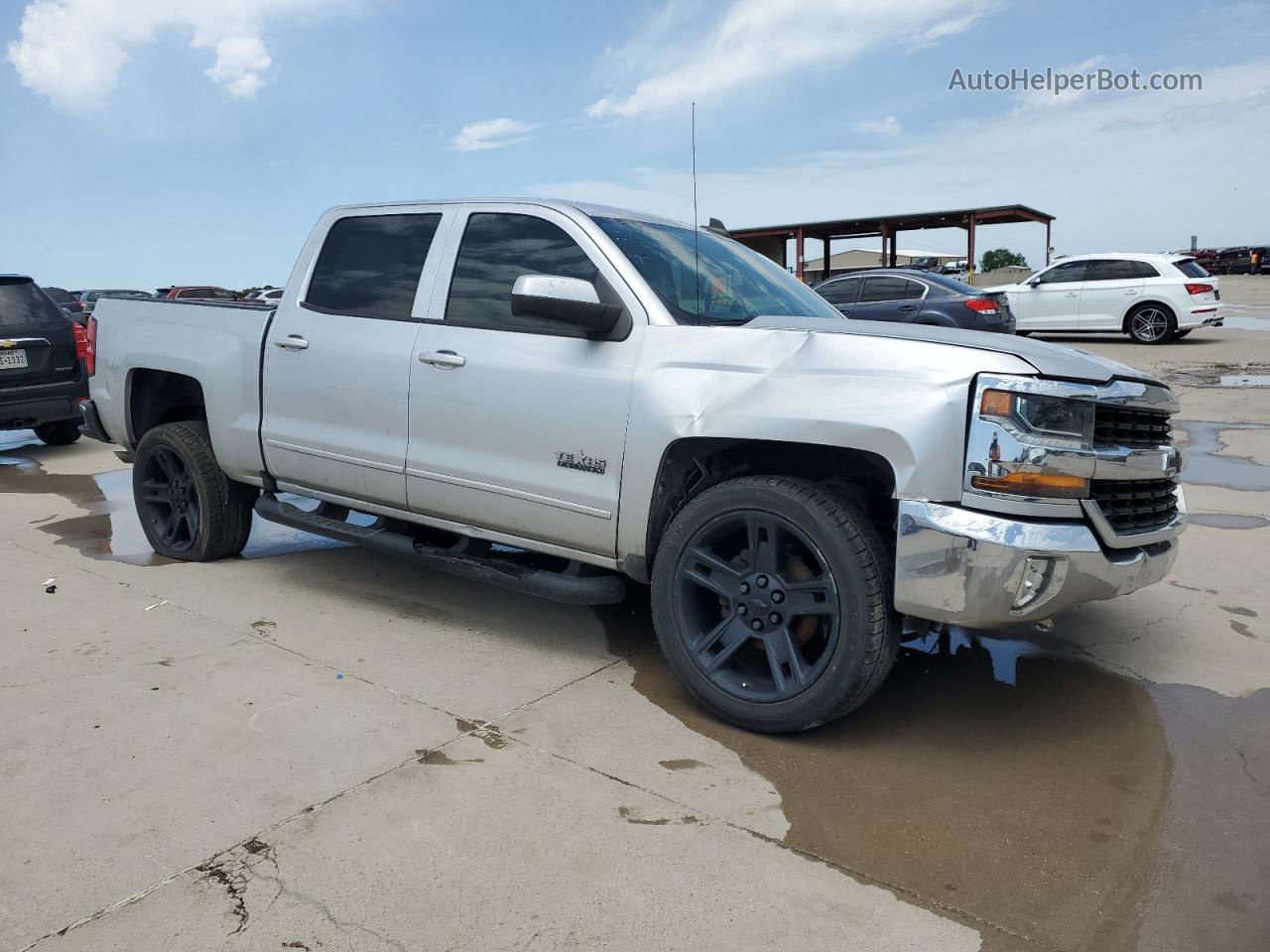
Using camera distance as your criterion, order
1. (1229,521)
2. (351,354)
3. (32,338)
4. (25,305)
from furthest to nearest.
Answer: (25,305) < (32,338) < (1229,521) < (351,354)

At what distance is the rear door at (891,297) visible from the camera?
14094 millimetres

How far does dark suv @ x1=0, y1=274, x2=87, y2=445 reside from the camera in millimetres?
9297

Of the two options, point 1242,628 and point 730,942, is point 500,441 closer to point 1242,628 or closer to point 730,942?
point 730,942

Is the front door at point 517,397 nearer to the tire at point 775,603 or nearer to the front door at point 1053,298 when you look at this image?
the tire at point 775,603

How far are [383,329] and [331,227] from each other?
85 cm

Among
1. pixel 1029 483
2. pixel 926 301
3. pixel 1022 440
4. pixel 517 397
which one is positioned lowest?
pixel 1029 483

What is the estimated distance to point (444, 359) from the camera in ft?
13.6

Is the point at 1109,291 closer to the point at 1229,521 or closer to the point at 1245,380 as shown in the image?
the point at 1245,380

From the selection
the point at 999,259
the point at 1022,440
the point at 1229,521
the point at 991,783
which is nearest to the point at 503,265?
the point at 1022,440

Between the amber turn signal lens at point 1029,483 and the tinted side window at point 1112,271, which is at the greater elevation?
the tinted side window at point 1112,271

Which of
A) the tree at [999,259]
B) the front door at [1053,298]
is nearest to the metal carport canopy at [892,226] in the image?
the front door at [1053,298]

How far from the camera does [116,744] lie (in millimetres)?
3373

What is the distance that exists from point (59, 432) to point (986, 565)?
10446 mm

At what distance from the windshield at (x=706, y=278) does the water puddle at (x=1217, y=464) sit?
3.88m
